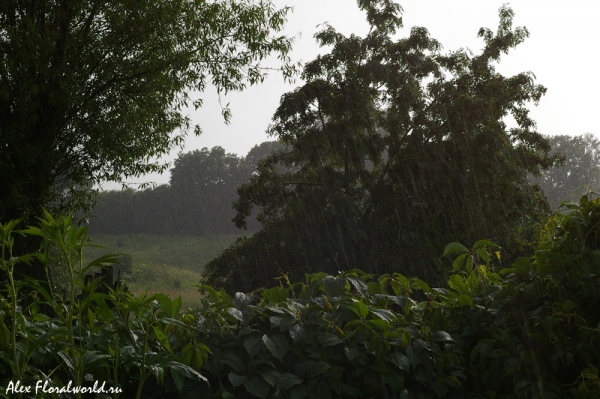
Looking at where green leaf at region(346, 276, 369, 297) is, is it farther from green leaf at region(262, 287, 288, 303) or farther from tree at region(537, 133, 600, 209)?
tree at region(537, 133, 600, 209)

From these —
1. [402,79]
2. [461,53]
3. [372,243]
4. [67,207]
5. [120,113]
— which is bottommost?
[372,243]

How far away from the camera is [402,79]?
12.3 meters

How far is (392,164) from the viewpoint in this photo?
38.1 feet

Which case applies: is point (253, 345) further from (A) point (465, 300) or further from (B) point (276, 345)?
(A) point (465, 300)

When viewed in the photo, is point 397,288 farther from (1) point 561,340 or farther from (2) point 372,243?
(2) point 372,243

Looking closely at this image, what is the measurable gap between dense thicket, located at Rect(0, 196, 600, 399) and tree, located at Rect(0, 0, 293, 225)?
7.55 meters

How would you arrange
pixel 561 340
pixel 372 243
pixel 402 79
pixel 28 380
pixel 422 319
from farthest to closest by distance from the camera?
pixel 402 79 < pixel 372 243 < pixel 422 319 < pixel 561 340 < pixel 28 380

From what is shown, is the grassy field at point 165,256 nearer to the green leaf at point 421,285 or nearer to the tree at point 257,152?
the tree at point 257,152

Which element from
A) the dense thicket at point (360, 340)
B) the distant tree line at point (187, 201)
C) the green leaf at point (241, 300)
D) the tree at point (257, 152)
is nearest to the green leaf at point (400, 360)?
the dense thicket at point (360, 340)

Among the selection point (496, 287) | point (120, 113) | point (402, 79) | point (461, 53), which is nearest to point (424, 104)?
point (402, 79)

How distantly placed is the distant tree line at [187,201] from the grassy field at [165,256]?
2.48 meters

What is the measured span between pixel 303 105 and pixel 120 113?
363 centimetres

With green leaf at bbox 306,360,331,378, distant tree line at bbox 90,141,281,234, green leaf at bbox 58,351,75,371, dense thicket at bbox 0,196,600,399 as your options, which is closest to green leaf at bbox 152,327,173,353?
dense thicket at bbox 0,196,600,399

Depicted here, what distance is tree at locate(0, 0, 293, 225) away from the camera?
8.71 meters
